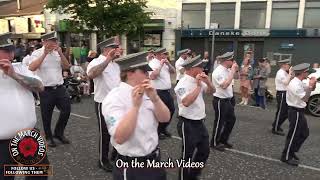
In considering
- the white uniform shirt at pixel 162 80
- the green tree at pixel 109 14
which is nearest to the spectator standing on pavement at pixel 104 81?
the white uniform shirt at pixel 162 80

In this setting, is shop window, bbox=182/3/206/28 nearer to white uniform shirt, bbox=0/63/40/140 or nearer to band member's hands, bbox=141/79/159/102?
white uniform shirt, bbox=0/63/40/140

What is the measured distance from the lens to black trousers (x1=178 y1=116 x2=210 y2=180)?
4.78m

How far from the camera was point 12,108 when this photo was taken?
3.54m

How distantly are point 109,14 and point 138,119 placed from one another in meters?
15.6

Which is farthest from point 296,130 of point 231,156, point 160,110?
point 160,110

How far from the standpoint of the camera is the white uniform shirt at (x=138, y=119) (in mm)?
3004

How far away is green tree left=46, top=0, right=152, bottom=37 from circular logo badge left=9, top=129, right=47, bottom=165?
14.2 metres

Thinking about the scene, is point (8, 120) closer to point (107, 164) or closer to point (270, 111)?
point (107, 164)

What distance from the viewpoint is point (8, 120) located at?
3541 mm

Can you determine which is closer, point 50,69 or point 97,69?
point 97,69

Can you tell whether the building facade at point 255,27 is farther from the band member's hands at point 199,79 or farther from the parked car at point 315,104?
the band member's hands at point 199,79

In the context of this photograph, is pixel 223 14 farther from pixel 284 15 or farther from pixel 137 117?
pixel 137 117

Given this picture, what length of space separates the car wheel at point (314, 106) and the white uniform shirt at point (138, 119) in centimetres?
895

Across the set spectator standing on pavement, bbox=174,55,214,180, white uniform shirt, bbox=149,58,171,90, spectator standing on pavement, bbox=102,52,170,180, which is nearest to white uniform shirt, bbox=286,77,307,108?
spectator standing on pavement, bbox=174,55,214,180
